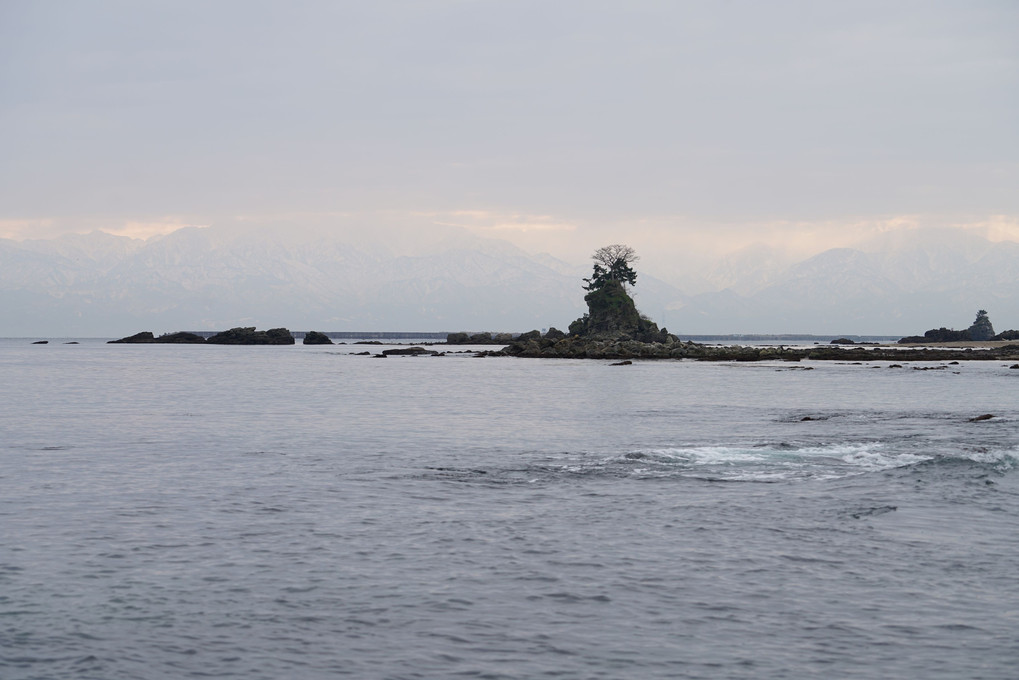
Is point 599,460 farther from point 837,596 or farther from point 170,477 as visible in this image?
point 837,596

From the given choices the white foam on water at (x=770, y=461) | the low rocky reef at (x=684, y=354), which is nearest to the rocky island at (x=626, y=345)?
the low rocky reef at (x=684, y=354)

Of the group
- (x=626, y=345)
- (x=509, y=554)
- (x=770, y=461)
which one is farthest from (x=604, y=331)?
(x=509, y=554)

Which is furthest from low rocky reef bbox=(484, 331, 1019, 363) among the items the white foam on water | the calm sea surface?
the calm sea surface

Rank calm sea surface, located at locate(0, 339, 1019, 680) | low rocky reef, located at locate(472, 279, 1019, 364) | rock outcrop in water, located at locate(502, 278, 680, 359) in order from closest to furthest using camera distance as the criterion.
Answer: calm sea surface, located at locate(0, 339, 1019, 680) → low rocky reef, located at locate(472, 279, 1019, 364) → rock outcrop in water, located at locate(502, 278, 680, 359)

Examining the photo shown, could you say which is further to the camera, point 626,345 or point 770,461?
point 626,345

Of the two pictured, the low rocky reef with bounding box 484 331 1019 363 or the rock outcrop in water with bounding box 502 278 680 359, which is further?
the rock outcrop in water with bounding box 502 278 680 359

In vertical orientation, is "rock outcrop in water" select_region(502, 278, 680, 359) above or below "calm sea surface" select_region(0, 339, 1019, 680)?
above

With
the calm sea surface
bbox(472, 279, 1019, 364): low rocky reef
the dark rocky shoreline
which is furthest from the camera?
bbox(472, 279, 1019, 364): low rocky reef

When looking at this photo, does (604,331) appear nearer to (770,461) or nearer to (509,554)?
(770,461)

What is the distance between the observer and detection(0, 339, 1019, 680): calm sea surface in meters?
9.61

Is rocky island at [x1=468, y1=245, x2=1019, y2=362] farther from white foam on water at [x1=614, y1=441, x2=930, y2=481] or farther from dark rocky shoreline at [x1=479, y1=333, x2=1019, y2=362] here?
white foam on water at [x1=614, y1=441, x2=930, y2=481]

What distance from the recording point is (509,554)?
1370 cm

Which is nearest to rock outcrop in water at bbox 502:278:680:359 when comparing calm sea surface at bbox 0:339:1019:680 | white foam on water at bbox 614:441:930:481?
calm sea surface at bbox 0:339:1019:680

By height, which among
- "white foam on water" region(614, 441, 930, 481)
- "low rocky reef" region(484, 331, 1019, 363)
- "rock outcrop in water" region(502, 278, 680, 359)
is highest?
"rock outcrop in water" region(502, 278, 680, 359)
